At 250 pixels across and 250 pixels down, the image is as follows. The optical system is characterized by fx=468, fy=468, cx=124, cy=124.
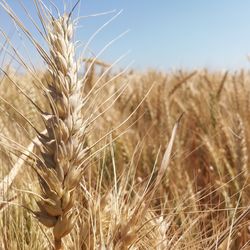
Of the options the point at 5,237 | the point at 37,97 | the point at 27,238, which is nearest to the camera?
the point at 5,237

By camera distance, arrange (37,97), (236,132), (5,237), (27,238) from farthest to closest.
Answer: (37,97) < (236,132) < (27,238) < (5,237)

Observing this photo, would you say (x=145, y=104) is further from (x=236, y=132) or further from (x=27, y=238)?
(x=27, y=238)

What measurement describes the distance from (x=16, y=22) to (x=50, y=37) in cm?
5

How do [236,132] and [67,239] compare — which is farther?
[236,132]

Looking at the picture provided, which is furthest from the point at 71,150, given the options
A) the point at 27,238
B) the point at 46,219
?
the point at 27,238

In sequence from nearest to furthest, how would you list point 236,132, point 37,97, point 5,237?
point 5,237, point 236,132, point 37,97

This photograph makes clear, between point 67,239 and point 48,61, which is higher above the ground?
point 48,61

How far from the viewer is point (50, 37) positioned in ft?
2.15

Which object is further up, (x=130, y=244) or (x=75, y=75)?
→ (x=75, y=75)

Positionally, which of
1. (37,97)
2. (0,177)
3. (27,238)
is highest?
(37,97)

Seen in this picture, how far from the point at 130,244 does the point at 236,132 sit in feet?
2.28

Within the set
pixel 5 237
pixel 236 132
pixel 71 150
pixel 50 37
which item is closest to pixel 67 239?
pixel 5 237

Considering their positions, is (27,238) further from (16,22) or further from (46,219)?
(16,22)

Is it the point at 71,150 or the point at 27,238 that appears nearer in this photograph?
the point at 71,150
